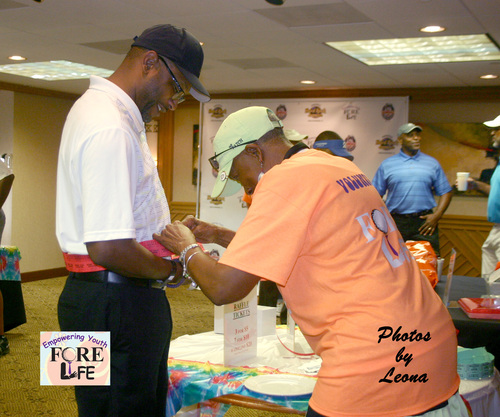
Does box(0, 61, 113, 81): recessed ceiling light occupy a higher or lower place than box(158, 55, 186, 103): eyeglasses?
higher

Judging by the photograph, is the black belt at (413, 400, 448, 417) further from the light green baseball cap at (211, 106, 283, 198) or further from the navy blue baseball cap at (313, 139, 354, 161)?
the navy blue baseball cap at (313, 139, 354, 161)

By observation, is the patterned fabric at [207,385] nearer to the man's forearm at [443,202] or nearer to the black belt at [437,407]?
the black belt at [437,407]

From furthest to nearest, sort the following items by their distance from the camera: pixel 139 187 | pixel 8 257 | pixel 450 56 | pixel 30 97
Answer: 1. pixel 30 97
2. pixel 450 56
3. pixel 8 257
4. pixel 139 187

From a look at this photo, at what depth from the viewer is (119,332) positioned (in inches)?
57.7

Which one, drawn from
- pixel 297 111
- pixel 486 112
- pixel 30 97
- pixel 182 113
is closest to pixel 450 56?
pixel 486 112

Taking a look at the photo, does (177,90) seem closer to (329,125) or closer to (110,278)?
(110,278)

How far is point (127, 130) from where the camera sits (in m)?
1.43

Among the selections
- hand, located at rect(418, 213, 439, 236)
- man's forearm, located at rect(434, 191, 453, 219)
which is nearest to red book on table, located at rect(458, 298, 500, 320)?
hand, located at rect(418, 213, 439, 236)

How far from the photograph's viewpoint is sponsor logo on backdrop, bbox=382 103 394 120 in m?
7.39

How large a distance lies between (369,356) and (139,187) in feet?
2.36

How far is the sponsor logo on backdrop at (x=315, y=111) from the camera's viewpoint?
25.5 feet

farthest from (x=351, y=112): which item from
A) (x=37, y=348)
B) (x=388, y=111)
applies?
(x=37, y=348)

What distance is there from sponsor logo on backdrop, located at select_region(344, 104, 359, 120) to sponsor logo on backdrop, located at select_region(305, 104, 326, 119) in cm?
30

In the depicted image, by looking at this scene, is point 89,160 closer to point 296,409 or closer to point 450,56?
point 296,409
